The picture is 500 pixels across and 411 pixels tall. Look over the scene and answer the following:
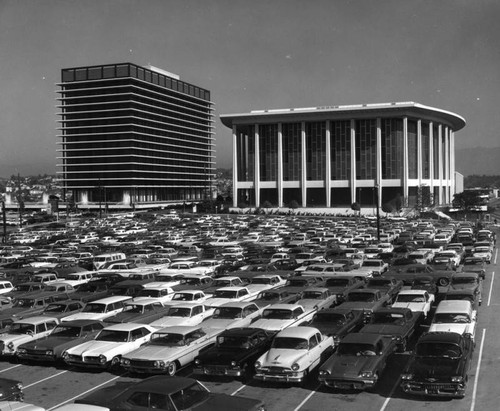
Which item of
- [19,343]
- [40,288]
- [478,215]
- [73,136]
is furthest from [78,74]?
[19,343]

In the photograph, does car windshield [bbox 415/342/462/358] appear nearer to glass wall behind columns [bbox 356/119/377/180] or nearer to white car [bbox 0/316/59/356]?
white car [bbox 0/316/59/356]

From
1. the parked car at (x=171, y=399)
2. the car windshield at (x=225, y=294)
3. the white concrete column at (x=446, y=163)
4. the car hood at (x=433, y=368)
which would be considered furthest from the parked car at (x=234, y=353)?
the white concrete column at (x=446, y=163)

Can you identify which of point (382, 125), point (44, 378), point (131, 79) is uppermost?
point (131, 79)

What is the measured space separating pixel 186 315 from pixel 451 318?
8.62 meters

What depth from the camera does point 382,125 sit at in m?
125

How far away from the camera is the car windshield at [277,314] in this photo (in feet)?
63.9

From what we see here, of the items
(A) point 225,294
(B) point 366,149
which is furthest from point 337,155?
(A) point 225,294

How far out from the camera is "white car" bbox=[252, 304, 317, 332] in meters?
18.6

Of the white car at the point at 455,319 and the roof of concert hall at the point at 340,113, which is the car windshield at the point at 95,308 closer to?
the white car at the point at 455,319

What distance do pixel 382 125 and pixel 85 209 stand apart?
281 feet

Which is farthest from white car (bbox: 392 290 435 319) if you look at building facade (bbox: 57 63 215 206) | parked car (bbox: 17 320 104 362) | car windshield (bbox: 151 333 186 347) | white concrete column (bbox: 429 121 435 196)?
building facade (bbox: 57 63 215 206)

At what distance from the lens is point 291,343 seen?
15773 millimetres

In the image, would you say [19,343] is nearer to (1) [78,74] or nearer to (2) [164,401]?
(2) [164,401]

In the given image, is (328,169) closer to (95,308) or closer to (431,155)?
(431,155)
